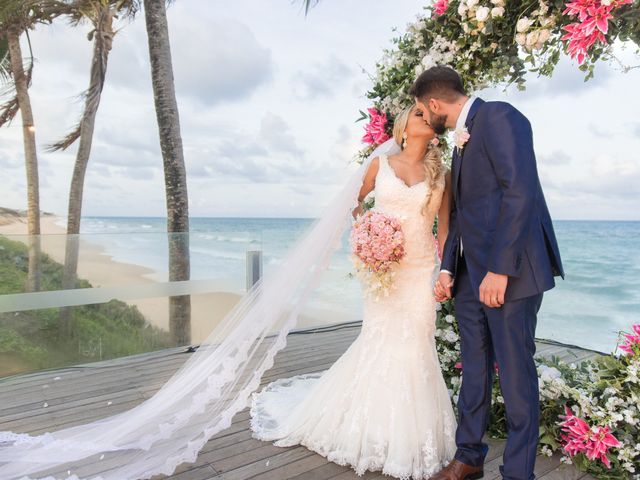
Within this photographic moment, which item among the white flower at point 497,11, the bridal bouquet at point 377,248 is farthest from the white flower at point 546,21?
the bridal bouquet at point 377,248

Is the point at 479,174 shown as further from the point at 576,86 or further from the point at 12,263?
the point at 576,86

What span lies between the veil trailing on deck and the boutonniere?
822 millimetres

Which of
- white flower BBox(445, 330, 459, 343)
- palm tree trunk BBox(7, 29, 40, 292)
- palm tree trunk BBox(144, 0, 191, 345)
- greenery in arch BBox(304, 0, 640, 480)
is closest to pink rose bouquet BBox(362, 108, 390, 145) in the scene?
greenery in arch BBox(304, 0, 640, 480)

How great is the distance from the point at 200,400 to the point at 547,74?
2589 mm

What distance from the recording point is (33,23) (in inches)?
351

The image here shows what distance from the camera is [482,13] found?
2578 mm

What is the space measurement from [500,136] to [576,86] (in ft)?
93.4

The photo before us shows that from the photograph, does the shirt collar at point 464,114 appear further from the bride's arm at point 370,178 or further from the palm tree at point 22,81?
the palm tree at point 22,81

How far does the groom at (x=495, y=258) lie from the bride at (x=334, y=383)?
326 millimetres

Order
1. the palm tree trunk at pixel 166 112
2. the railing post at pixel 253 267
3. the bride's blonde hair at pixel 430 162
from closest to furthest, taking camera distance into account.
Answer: the bride's blonde hair at pixel 430 162
the railing post at pixel 253 267
the palm tree trunk at pixel 166 112

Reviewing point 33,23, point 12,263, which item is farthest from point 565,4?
point 33,23

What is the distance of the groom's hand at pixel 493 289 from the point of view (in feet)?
6.40

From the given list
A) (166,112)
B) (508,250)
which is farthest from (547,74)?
(166,112)

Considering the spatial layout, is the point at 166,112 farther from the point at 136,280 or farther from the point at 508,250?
the point at 508,250
